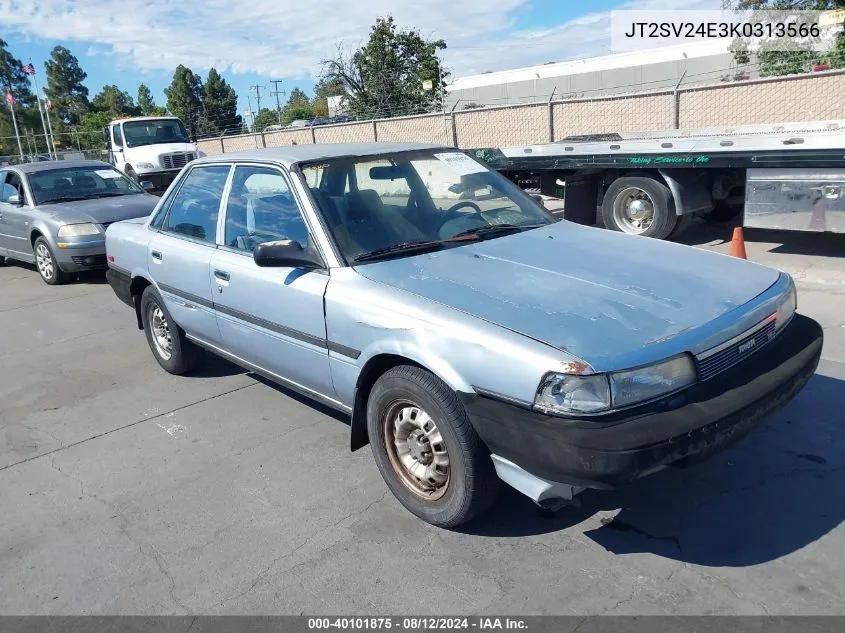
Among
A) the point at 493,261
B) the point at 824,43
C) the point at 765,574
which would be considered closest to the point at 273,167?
the point at 493,261

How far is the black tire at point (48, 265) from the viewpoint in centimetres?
932

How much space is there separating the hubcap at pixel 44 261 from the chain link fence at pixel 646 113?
34.8ft

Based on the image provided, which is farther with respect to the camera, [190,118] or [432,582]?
[190,118]

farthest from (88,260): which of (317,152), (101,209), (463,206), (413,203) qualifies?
(463,206)

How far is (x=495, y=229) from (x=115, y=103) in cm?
9043

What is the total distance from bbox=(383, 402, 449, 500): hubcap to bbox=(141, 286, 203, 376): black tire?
2.52 metres

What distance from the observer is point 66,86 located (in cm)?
8988

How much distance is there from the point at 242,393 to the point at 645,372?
335cm

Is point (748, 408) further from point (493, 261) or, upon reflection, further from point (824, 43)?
point (824, 43)

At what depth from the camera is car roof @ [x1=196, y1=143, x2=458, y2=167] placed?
4105 millimetres

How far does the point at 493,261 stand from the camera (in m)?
3.54

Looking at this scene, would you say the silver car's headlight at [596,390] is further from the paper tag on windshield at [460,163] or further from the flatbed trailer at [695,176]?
the flatbed trailer at [695,176]

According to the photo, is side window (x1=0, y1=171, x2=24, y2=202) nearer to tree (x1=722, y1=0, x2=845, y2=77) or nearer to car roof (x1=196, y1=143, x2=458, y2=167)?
car roof (x1=196, y1=143, x2=458, y2=167)

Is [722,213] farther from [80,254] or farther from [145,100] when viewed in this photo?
[145,100]
